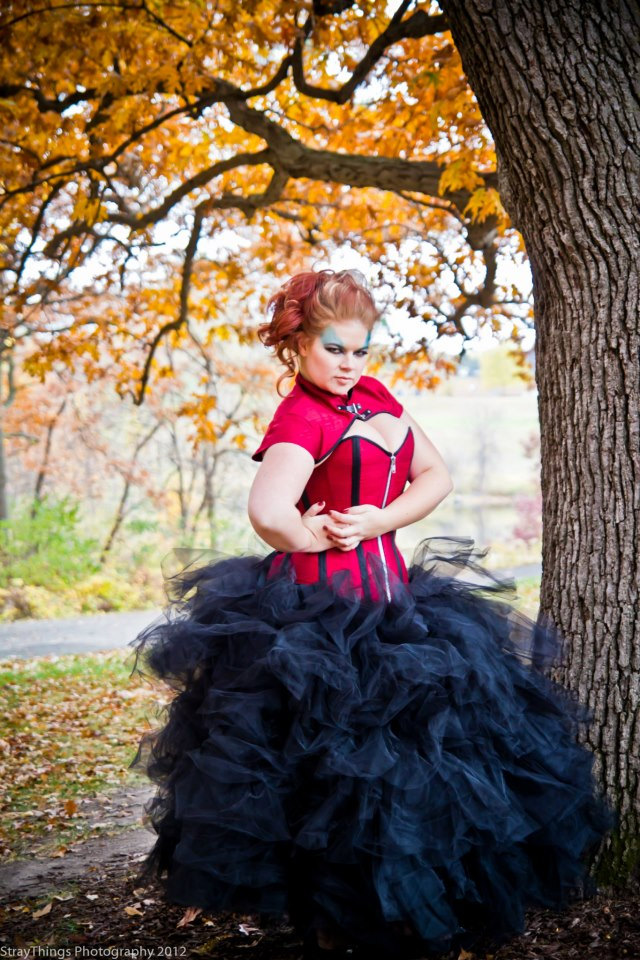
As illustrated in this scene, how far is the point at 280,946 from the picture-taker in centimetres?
255

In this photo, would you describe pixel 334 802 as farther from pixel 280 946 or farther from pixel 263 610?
pixel 280 946

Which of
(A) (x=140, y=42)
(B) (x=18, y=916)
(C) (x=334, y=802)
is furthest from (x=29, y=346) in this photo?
(C) (x=334, y=802)

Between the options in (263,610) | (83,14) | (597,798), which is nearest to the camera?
(263,610)

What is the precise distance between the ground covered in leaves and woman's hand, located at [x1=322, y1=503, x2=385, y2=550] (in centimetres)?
105

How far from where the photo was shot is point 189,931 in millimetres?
2697

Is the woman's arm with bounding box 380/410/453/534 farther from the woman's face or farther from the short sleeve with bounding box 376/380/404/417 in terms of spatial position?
the woman's face

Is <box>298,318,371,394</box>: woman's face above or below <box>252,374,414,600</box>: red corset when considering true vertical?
above

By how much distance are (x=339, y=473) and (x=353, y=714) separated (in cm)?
69

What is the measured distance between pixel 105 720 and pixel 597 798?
423 cm

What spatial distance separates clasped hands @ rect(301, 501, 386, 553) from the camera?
7.79ft

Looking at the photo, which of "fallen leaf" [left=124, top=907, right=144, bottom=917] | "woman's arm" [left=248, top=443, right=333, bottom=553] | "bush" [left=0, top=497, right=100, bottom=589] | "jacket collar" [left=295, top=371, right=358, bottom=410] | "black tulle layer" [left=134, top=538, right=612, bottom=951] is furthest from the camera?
"bush" [left=0, top=497, right=100, bottom=589]

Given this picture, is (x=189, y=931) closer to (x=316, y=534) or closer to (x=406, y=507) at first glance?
(x=316, y=534)

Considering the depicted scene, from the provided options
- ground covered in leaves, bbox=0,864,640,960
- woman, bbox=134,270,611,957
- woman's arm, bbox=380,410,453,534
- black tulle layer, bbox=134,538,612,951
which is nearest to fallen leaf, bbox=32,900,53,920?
ground covered in leaves, bbox=0,864,640,960

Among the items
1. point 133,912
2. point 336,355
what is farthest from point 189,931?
point 336,355
